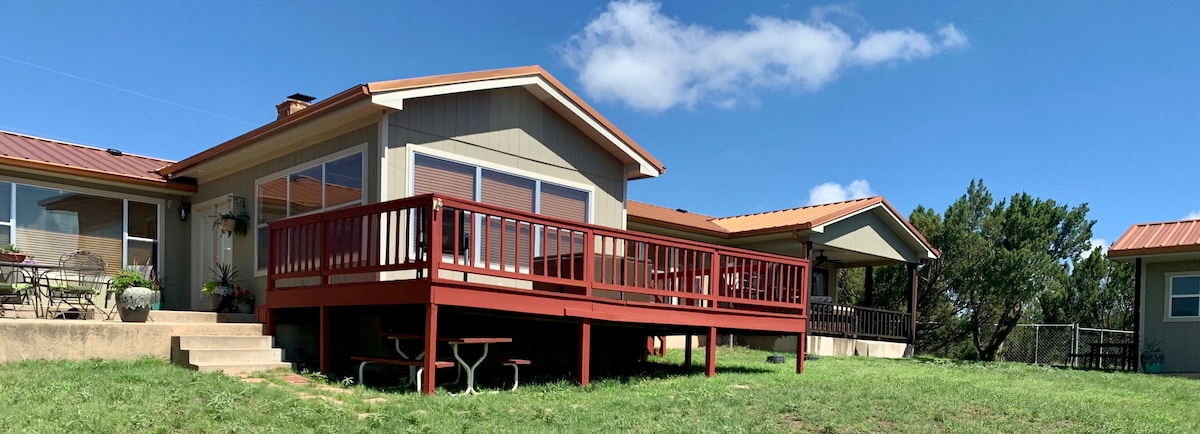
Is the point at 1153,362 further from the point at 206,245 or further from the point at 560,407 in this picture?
the point at 206,245

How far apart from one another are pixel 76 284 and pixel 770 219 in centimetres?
1240

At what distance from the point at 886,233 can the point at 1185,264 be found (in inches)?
229

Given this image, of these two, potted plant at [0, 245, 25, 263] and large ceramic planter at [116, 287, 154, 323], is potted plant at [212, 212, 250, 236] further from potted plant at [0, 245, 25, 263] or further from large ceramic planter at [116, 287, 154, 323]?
potted plant at [0, 245, 25, 263]

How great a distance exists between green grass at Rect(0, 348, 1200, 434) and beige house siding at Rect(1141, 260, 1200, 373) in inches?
343

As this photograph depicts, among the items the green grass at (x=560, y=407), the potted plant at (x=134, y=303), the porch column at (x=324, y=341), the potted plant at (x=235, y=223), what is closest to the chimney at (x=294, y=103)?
the potted plant at (x=235, y=223)

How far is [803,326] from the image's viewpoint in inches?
Answer: 451

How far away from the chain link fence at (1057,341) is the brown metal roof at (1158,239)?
8.48ft

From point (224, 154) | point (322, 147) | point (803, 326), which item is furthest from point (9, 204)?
point (803, 326)

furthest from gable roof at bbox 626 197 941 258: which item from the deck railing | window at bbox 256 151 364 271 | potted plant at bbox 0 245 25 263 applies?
potted plant at bbox 0 245 25 263

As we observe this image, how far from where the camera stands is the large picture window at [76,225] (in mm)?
11492

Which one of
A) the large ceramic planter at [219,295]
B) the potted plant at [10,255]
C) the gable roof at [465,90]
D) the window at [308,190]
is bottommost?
the large ceramic planter at [219,295]

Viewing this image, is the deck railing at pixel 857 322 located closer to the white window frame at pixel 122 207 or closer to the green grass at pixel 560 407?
the green grass at pixel 560 407

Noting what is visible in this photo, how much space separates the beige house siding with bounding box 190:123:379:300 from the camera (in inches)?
378

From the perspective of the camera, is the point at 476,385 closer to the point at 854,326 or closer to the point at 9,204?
the point at 9,204
